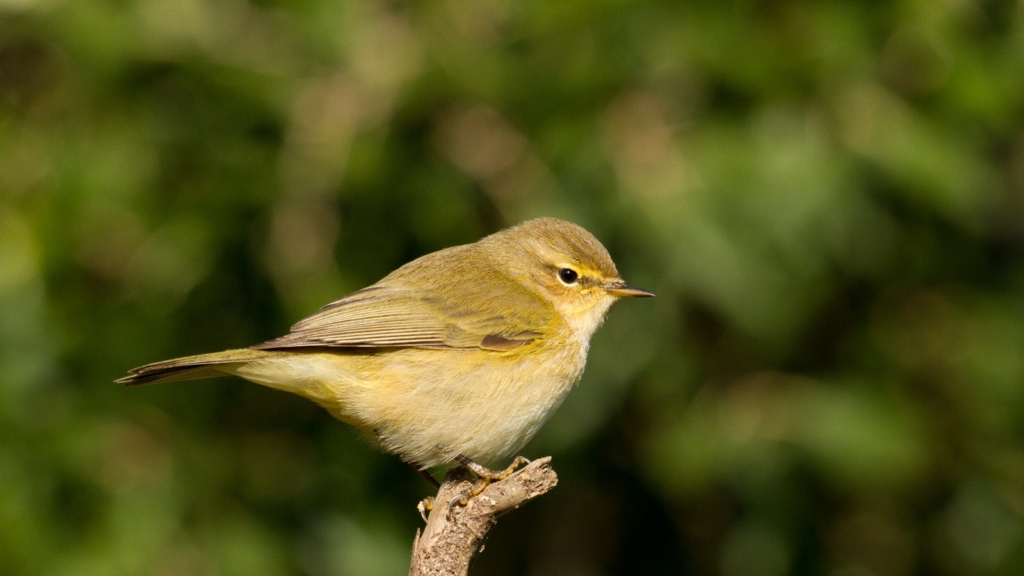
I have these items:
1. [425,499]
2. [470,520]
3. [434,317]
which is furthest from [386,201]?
[470,520]

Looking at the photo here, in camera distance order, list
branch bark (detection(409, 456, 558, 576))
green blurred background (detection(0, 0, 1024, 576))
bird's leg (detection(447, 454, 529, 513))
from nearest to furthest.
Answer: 1. branch bark (detection(409, 456, 558, 576))
2. bird's leg (detection(447, 454, 529, 513))
3. green blurred background (detection(0, 0, 1024, 576))

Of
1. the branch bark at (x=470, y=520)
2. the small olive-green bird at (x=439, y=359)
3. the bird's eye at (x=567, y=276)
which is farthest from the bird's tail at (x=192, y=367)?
the bird's eye at (x=567, y=276)

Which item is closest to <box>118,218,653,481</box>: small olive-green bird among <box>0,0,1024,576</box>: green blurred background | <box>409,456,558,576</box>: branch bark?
<box>0,0,1024,576</box>: green blurred background

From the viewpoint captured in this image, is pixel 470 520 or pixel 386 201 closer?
pixel 470 520

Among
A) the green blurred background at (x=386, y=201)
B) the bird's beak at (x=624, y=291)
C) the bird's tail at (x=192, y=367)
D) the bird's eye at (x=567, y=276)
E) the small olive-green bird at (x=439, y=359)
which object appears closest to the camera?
the bird's tail at (x=192, y=367)

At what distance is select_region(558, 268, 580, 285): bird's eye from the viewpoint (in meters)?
3.96

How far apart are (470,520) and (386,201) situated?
1.40m

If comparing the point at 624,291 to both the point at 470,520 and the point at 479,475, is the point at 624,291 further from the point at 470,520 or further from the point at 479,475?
the point at 470,520

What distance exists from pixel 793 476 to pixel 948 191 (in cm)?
132

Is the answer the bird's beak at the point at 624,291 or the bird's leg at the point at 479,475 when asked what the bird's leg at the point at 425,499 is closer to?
the bird's leg at the point at 479,475

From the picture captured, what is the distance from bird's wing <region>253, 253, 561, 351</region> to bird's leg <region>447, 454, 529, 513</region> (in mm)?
417

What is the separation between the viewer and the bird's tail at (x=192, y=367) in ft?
10.4

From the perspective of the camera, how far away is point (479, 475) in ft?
10.9

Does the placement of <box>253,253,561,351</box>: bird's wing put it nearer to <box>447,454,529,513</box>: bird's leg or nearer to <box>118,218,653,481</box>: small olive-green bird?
<box>118,218,653,481</box>: small olive-green bird
